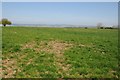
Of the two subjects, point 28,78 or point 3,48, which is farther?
point 3,48

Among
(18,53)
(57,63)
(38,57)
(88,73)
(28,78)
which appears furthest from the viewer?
(18,53)

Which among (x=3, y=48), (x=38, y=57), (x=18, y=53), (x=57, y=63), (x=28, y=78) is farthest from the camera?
(x=3, y=48)

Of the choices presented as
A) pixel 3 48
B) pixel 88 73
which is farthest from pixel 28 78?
pixel 3 48

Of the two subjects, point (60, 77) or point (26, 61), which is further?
point (26, 61)

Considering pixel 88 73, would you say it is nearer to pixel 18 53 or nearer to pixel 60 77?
pixel 60 77

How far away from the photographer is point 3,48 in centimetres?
1823

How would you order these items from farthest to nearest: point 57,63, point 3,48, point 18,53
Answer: point 3,48 → point 18,53 → point 57,63

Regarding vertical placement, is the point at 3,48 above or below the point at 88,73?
above

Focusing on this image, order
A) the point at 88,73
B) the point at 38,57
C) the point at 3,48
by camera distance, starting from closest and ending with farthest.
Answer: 1. the point at 88,73
2. the point at 38,57
3. the point at 3,48

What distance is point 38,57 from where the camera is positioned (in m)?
15.9

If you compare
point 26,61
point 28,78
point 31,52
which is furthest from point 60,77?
point 31,52

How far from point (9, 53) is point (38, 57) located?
8.26 ft

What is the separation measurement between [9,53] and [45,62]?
364cm

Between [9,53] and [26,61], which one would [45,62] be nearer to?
[26,61]
